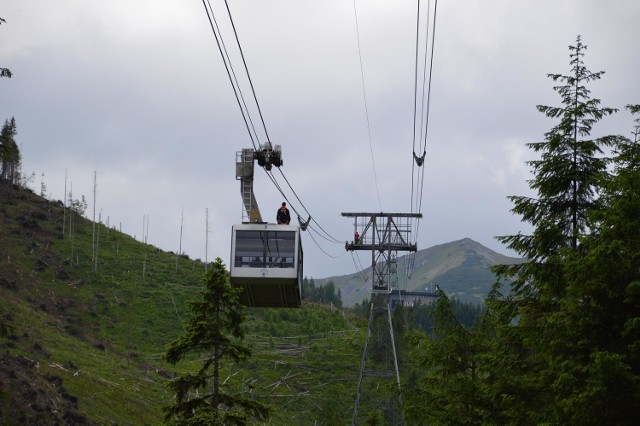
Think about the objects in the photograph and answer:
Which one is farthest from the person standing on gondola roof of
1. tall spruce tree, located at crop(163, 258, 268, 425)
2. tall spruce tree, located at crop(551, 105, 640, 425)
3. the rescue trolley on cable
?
tall spruce tree, located at crop(551, 105, 640, 425)

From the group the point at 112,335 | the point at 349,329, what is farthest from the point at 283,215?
the point at 349,329

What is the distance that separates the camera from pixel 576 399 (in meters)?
17.2

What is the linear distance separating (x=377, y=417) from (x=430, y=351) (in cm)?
3630

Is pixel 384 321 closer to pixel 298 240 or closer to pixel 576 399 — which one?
pixel 298 240

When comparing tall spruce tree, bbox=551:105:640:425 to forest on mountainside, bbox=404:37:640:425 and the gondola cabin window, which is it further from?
the gondola cabin window

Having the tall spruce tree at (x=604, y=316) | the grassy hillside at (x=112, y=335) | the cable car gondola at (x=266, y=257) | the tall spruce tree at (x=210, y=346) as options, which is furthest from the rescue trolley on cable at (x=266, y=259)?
the grassy hillside at (x=112, y=335)

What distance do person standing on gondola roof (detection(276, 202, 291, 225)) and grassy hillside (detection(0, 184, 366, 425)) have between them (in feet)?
76.7

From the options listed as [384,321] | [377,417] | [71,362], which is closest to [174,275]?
[71,362]

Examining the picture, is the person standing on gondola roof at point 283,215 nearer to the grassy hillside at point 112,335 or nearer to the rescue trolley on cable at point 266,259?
the rescue trolley on cable at point 266,259

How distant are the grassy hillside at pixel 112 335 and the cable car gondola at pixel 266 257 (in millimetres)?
23180

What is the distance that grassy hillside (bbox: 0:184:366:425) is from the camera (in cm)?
6200

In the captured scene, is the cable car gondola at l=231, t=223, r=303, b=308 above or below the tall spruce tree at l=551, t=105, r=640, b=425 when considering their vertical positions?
above

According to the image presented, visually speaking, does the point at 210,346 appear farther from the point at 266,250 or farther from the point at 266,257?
the point at 266,250

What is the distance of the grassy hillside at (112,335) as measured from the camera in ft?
203
